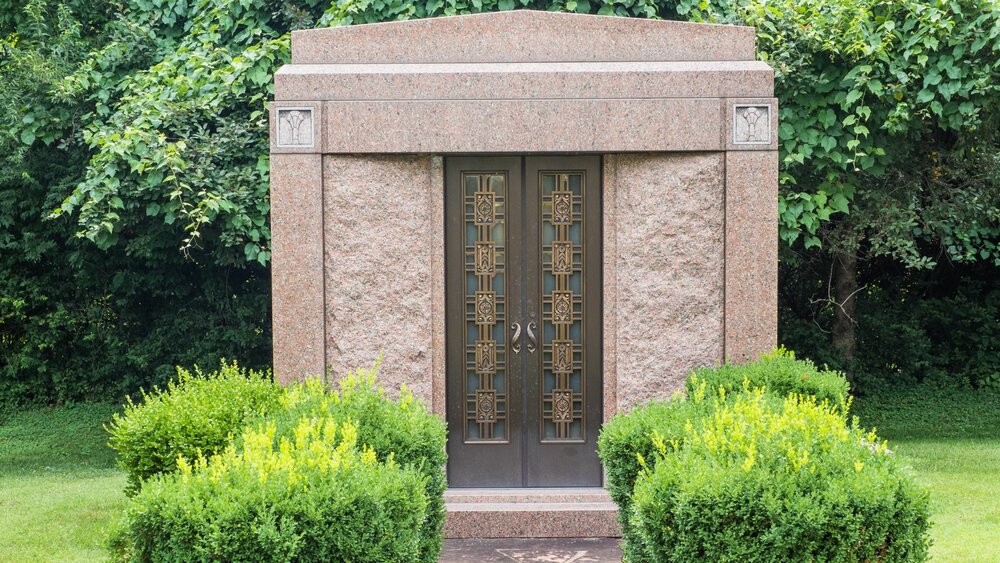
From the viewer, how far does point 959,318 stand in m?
13.5

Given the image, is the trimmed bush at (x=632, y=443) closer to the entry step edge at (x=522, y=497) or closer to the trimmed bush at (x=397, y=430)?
the trimmed bush at (x=397, y=430)

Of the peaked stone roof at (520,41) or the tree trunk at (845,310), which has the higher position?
the peaked stone roof at (520,41)

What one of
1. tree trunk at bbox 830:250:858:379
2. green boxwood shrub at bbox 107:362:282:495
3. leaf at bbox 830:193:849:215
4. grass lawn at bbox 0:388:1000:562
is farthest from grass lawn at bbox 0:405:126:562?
tree trunk at bbox 830:250:858:379

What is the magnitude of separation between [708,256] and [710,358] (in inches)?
29.6

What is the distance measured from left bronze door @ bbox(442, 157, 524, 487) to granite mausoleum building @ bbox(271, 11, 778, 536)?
15 millimetres

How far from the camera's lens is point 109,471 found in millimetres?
10461

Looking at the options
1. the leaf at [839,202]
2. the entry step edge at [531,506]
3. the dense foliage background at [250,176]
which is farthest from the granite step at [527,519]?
the leaf at [839,202]

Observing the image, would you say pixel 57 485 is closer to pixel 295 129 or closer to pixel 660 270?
pixel 295 129

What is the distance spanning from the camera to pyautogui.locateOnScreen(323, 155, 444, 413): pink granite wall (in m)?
7.32

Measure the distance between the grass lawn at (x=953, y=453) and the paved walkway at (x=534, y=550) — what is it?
2.12 m

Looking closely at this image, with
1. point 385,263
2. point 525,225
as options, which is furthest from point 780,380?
point 385,263

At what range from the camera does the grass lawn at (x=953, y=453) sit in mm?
7191

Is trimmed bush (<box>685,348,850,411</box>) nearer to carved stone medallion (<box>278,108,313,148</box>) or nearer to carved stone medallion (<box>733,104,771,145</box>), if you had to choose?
carved stone medallion (<box>733,104,771,145</box>)

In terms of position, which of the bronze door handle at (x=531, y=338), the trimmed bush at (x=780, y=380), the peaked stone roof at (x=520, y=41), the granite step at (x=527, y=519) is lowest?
the granite step at (x=527, y=519)
